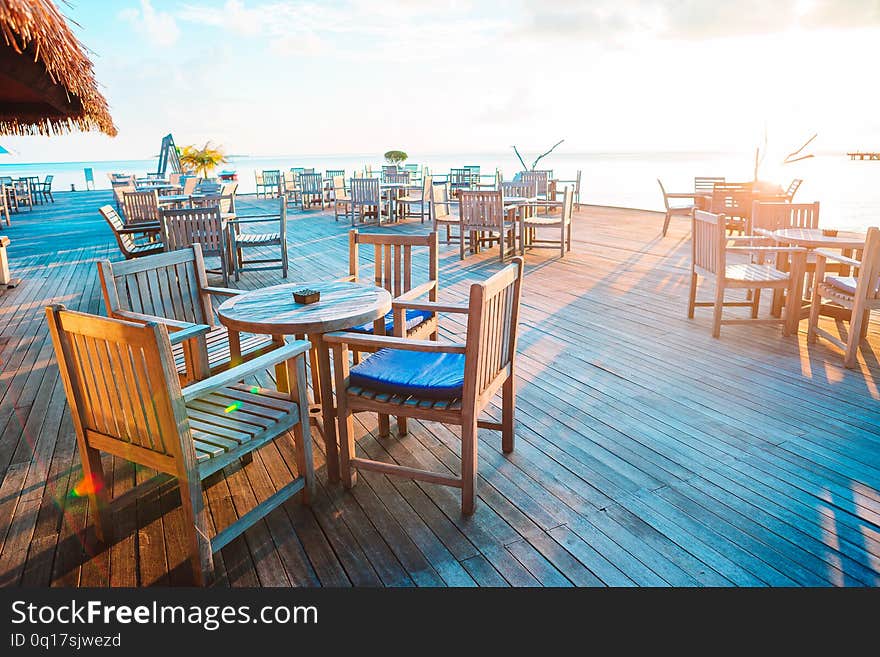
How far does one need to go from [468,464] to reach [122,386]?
1.19 metres

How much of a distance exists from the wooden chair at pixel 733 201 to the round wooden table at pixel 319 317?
6.78 metres

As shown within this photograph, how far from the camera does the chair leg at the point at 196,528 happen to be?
1672mm

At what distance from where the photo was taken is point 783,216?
5.04 m

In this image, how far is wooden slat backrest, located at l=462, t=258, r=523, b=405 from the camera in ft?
6.15

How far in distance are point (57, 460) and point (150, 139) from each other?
66.3ft

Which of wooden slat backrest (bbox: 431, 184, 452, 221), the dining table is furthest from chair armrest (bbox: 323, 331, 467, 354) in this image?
wooden slat backrest (bbox: 431, 184, 452, 221)

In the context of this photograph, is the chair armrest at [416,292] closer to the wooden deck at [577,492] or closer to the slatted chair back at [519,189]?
the wooden deck at [577,492]

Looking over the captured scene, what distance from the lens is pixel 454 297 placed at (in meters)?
5.53

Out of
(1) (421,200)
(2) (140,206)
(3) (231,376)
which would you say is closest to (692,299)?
(3) (231,376)

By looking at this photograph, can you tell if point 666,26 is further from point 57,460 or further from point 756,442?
point 57,460

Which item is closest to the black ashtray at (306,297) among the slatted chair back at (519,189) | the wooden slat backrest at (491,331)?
the wooden slat backrest at (491,331)

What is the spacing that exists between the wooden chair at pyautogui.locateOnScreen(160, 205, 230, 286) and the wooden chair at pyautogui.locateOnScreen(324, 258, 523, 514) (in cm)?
416

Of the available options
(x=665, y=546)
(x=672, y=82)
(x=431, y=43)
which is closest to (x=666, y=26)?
(x=431, y=43)

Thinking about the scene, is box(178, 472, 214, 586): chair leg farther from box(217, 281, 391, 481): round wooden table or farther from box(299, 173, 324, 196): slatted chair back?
box(299, 173, 324, 196): slatted chair back
